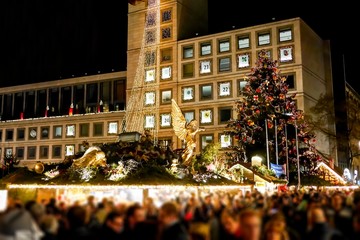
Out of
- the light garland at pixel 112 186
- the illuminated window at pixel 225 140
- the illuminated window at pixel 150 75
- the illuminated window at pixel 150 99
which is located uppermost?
the illuminated window at pixel 150 75

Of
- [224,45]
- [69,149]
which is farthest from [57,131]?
[224,45]

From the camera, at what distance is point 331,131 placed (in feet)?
207

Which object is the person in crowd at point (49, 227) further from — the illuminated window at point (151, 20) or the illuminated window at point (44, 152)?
the illuminated window at point (44, 152)

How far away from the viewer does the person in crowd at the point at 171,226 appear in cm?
697

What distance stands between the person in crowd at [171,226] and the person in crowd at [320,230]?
215cm

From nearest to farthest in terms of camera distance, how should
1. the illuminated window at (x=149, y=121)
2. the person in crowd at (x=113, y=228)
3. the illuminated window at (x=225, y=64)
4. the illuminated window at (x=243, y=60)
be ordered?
the person in crowd at (x=113, y=228)
the illuminated window at (x=243, y=60)
the illuminated window at (x=225, y=64)
the illuminated window at (x=149, y=121)

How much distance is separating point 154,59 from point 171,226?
61198mm

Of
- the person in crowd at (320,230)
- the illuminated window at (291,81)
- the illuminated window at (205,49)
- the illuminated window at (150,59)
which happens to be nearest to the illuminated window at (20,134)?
the illuminated window at (150,59)

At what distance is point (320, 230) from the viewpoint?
751cm

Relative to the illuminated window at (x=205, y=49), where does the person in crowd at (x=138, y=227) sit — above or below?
below

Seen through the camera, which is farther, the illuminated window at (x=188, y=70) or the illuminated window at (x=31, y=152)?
the illuminated window at (x=31, y=152)

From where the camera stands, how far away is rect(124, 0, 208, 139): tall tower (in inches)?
2601

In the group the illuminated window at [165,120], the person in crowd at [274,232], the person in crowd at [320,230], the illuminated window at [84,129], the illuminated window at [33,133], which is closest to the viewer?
the person in crowd at [274,232]

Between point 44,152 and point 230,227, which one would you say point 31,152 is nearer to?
point 44,152
